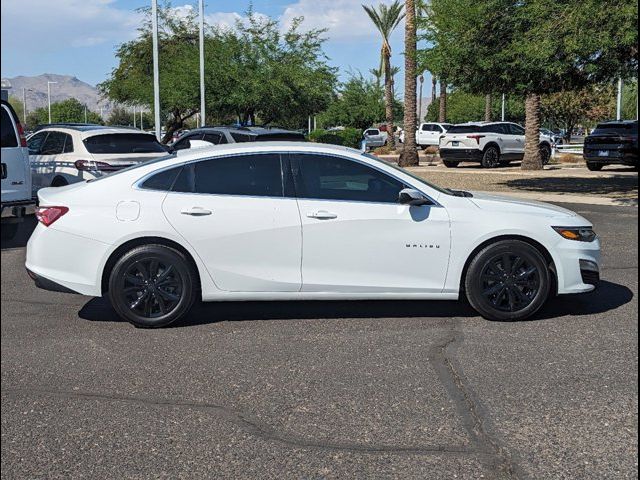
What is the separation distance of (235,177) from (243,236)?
533mm

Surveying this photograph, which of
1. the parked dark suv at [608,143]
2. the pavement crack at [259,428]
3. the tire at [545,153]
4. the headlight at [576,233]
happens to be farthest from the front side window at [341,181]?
the tire at [545,153]

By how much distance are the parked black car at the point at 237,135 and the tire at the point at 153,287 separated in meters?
9.77

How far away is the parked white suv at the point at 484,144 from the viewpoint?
2772 cm

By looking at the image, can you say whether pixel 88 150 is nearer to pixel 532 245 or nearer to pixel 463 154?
pixel 532 245

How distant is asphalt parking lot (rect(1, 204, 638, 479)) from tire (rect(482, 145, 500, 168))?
70.7ft

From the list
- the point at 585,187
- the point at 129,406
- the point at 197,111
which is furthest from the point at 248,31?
the point at 129,406

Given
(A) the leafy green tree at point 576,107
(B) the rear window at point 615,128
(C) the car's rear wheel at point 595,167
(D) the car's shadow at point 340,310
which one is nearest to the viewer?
(D) the car's shadow at point 340,310

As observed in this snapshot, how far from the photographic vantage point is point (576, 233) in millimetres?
6449

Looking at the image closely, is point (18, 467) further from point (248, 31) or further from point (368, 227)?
point (248, 31)

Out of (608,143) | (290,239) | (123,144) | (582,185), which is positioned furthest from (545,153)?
(290,239)

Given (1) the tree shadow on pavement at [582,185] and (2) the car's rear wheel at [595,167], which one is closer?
(1) the tree shadow on pavement at [582,185]

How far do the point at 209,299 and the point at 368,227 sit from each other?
4.54 feet

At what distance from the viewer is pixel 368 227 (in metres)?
6.21

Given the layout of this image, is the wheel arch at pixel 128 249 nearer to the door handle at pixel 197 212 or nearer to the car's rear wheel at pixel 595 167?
the door handle at pixel 197 212
